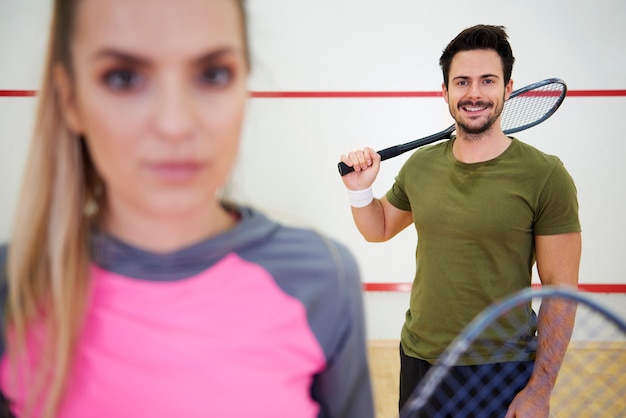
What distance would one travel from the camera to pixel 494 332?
1.23m

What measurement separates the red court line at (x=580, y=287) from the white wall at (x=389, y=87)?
38 millimetres

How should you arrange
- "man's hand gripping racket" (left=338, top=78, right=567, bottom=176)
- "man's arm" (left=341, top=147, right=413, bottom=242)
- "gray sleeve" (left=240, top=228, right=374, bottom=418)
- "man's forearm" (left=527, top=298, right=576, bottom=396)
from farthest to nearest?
1. "man's hand gripping racket" (left=338, top=78, right=567, bottom=176)
2. "man's arm" (left=341, top=147, right=413, bottom=242)
3. "man's forearm" (left=527, top=298, right=576, bottom=396)
4. "gray sleeve" (left=240, top=228, right=374, bottom=418)

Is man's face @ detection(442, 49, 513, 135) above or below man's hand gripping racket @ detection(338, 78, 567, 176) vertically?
above

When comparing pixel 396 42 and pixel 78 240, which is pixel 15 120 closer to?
pixel 396 42

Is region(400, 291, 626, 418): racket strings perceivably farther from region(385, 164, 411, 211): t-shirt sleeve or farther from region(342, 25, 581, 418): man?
region(385, 164, 411, 211): t-shirt sleeve

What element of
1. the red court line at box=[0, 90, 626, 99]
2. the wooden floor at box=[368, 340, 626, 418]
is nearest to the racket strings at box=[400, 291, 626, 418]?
the wooden floor at box=[368, 340, 626, 418]

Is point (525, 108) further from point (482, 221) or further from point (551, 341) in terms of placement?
point (551, 341)

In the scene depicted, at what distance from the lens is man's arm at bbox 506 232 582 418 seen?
1.15m

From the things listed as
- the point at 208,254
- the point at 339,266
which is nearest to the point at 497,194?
the point at 339,266

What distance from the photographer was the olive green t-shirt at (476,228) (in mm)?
1178

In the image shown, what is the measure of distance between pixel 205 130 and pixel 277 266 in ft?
0.48

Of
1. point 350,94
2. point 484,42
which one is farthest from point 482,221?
point 350,94

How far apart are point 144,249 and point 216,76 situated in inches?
6.2

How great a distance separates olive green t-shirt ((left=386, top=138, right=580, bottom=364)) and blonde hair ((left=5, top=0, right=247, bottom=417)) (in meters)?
0.96
